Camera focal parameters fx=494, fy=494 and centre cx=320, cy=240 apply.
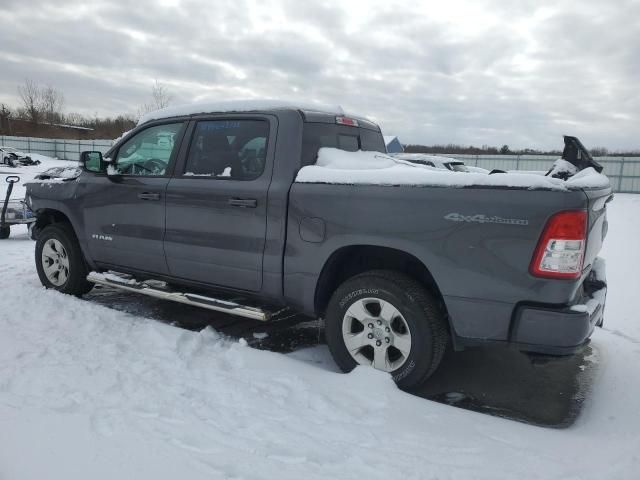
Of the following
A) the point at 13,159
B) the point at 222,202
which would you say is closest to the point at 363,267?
the point at 222,202

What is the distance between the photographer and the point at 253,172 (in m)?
3.78

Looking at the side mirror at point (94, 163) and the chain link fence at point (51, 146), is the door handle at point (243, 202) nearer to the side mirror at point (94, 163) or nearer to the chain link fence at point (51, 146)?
the side mirror at point (94, 163)

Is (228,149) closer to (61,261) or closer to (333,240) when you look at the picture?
(333,240)

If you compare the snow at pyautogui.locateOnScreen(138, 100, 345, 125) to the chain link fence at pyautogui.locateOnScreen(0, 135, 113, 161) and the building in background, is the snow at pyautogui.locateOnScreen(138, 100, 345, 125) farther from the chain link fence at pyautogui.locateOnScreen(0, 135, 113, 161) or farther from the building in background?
the chain link fence at pyautogui.locateOnScreen(0, 135, 113, 161)

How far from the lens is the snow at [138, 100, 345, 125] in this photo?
12.7 ft

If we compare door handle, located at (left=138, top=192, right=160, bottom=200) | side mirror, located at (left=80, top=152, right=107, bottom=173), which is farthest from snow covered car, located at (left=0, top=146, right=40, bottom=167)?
door handle, located at (left=138, top=192, right=160, bottom=200)

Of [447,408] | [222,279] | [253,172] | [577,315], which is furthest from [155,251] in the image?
[577,315]

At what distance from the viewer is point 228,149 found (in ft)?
13.1

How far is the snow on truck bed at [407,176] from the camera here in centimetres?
273

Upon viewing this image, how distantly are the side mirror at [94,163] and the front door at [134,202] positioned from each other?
3.0 inches

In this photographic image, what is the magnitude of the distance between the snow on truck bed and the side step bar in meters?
1.05

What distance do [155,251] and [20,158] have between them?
34.6 m

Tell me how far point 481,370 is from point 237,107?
283 centimetres

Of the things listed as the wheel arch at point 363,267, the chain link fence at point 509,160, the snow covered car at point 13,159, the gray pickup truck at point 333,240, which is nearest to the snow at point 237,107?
the gray pickup truck at point 333,240
